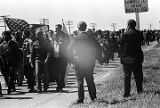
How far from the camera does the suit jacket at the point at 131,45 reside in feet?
41.2

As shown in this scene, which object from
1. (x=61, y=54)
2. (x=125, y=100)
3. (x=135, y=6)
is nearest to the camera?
(x=125, y=100)

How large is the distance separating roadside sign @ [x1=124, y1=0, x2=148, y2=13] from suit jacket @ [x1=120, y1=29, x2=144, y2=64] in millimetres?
2984

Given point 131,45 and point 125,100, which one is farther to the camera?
point 131,45

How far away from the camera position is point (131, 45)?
1257 cm

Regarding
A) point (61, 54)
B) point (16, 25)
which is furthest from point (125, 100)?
point (16, 25)

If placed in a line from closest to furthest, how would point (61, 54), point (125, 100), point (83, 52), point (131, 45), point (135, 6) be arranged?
point (125, 100) → point (83, 52) → point (131, 45) → point (135, 6) → point (61, 54)

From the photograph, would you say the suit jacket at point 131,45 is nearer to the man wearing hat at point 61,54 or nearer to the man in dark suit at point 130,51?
the man in dark suit at point 130,51

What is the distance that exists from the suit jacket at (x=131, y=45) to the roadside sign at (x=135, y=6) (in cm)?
298

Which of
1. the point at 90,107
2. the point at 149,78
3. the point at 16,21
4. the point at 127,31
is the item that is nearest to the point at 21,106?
the point at 90,107

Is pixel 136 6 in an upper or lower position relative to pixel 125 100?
upper

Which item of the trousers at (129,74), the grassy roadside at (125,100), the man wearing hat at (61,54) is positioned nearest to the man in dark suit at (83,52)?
the grassy roadside at (125,100)

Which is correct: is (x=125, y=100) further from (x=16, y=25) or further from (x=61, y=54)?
(x=16, y=25)

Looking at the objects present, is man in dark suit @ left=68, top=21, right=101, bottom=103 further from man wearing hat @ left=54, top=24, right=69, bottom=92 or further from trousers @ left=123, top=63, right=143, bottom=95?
man wearing hat @ left=54, top=24, right=69, bottom=92

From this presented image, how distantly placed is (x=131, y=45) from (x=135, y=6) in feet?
10.9
